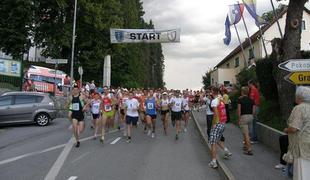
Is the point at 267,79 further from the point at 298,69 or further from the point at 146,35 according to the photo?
the point at 146,35

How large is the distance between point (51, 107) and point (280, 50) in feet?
37.8

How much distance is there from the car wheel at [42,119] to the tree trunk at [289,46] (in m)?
11.3

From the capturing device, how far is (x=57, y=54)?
1618 inches

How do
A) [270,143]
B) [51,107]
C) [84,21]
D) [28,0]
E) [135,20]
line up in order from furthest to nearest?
[135,20] → [84,21] → [28,0] → [51,107] → [270,143]

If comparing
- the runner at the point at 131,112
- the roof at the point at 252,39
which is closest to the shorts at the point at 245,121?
the runner at the point at 131,112

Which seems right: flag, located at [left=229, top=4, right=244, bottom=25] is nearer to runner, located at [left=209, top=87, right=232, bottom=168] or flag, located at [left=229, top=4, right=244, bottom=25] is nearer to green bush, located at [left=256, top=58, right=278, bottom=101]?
green bush, located at [left=256, top=58, right=278, bottom=101]

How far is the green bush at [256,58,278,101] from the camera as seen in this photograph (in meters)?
18.4

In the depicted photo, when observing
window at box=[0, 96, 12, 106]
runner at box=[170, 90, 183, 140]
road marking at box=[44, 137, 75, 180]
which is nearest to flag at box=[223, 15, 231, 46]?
runner at box=[170, 90, 183, 140]

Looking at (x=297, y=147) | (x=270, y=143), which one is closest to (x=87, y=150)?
(x=270, y=143)

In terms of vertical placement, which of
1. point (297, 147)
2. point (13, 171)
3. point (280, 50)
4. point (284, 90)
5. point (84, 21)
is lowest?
point (13, 171)

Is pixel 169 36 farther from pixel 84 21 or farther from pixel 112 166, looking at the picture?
pixel 112 166

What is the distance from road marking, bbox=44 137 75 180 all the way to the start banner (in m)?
16.2

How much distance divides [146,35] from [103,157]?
18.9 meters

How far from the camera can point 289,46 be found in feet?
47.9
